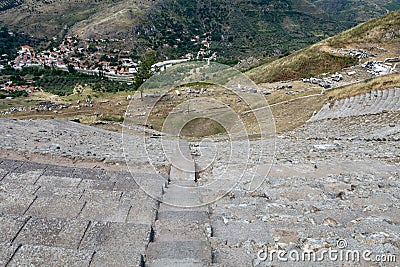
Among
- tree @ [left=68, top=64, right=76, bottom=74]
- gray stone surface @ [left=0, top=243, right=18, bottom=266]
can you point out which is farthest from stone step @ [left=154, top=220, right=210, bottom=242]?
tree @ [left=68, top=64, right=76, bottom=74]

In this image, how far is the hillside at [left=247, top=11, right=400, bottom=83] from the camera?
116 feet

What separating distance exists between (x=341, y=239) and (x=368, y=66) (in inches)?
1238

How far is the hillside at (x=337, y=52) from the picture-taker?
35.3 metres

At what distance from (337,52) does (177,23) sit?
8396cm

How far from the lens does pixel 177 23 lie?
11225cm

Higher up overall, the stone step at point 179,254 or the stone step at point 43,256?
the stone step at point 43,256

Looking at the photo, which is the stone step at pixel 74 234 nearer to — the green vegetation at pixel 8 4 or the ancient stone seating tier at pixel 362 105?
the ancient stone seating tier at pixel 362 105

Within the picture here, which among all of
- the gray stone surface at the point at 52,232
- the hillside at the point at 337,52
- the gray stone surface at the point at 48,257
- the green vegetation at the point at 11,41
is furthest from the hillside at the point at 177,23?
the gray stone surface at the point at 48,257

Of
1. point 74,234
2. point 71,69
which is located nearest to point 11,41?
point 71,69

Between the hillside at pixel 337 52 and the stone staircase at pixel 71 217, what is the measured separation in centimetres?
3210

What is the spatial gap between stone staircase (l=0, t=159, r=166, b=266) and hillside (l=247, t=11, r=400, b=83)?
32102mm

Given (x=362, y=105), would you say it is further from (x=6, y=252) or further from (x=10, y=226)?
(x=6, y=252)

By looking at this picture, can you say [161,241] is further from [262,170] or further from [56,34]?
[56,34]

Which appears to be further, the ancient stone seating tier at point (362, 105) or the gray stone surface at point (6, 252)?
the ancient stone seating tier at point (362, 105)
